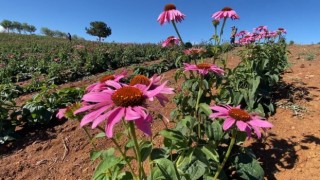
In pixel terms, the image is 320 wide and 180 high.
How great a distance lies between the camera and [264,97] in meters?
3.72

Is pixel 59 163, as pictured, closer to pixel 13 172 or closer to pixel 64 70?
pixel 13 172

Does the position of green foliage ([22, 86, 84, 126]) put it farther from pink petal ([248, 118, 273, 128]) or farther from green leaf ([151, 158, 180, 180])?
pink petal ([248, 118, 273, 128])

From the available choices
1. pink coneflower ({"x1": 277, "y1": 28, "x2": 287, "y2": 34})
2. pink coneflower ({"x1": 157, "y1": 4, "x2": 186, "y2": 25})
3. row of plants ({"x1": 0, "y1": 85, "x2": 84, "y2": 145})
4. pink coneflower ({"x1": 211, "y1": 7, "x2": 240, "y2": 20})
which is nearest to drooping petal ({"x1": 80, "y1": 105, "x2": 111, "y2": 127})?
pink coneflower ({"x1": 157, "y1": 4, "x2": 186, "y2": 25})

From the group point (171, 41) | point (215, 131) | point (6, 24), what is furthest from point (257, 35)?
point (6, 24)

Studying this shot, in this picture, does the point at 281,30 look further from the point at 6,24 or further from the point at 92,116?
the point at 6,24

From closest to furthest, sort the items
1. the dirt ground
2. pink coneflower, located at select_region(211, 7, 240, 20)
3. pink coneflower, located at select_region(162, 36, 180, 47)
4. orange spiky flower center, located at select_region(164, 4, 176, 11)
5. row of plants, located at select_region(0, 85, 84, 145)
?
the dirt ground < orange spiky flower center, located at select_region(164, 4, 176, 11) < pink coneflower, located at select_region(211, 7, 240, 20) < pink coneflower, located at select_region(162, 36, 180, 47) < row of plants, located at select_region(0, 85, 84, 145)

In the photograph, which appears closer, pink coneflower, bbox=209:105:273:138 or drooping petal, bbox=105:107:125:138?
drooping petal, bbox=105:107:125:138

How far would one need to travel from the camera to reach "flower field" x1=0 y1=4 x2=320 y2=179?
1.48 metres

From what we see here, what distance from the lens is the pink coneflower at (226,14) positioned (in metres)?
2.96

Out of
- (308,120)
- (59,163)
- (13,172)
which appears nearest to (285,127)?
(308,120)

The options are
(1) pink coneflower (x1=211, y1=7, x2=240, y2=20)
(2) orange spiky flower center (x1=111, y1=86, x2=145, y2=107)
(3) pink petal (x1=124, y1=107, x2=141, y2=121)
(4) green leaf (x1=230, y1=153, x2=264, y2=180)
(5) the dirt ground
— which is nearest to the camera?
(3) pink petal (x1=124, y1=107, x2=141, y2=121)

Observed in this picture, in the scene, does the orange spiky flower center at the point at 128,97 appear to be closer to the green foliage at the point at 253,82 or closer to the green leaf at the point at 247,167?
the green leaf at the point at 247,167

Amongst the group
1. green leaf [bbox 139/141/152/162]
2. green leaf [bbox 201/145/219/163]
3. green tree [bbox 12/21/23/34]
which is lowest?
green leaf [bbox 201/145/219/163]

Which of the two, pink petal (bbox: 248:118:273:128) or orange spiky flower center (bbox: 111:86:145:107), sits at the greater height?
orange spiky flower center (bbox: 111:86:145:107)
